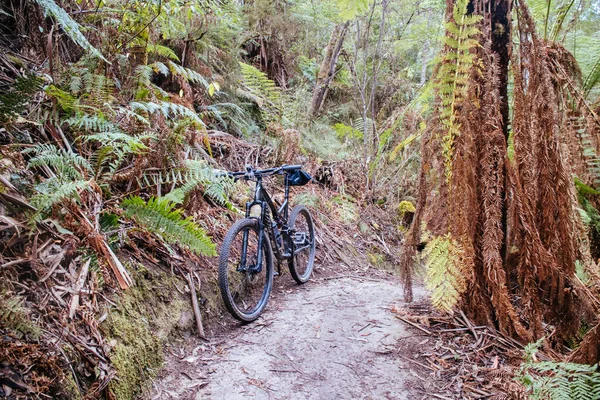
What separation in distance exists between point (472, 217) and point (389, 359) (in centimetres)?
115

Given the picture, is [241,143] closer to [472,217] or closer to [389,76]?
[472,217]

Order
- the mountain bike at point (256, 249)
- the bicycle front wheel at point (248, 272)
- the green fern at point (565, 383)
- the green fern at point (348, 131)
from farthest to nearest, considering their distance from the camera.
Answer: the green fern at point (348, 131) < the bicycle front wheel at point (248, 272) < the mountain bike at point (256, 249) < the green fern at point (565, 383)

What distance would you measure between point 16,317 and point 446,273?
2355 millimetres

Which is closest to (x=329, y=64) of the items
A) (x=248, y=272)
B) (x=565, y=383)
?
(x=248, y=272)

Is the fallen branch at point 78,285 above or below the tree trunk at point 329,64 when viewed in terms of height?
below

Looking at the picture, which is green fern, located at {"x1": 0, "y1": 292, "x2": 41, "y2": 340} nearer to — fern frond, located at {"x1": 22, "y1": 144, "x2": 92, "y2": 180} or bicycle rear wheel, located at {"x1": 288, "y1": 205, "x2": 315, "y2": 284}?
fern frond, located at {"x1": 22, "y1": 144, "x2": 92, "y2": 180}

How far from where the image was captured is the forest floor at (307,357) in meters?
2.18

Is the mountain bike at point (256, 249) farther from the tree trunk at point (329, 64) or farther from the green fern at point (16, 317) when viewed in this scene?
the tree trunk at point (329, 64)

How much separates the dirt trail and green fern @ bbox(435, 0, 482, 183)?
1.36 m

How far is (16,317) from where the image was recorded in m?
1.49

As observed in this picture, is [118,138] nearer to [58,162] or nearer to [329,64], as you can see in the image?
[58,162]

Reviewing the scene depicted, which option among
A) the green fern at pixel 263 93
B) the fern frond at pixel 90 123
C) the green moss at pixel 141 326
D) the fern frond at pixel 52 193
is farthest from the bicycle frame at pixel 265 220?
the green fern at pixel 263 93

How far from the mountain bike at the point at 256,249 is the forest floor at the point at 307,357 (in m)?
0.22

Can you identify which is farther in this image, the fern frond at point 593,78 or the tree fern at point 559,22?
the fern frond at point 593,78
